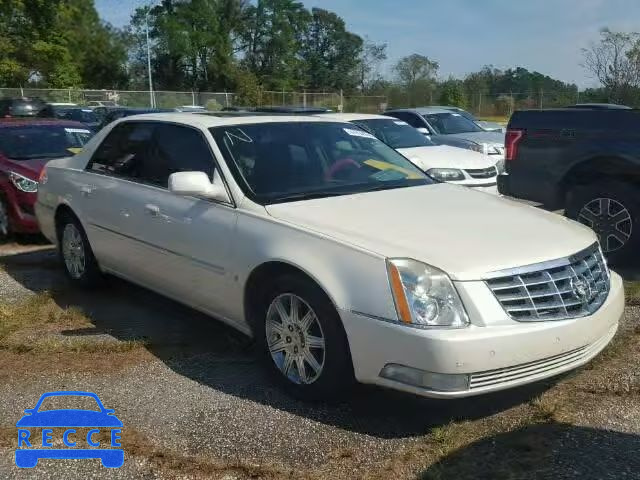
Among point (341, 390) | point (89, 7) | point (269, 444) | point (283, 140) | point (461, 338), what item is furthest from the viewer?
point (89, 7)

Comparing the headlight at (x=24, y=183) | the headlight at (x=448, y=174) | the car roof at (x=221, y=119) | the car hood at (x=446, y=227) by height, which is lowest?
the headlight at (x=24, y=183)

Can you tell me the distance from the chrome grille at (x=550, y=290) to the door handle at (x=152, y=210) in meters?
2.47

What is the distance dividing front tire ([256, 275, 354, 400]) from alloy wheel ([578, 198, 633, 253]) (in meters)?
3.85

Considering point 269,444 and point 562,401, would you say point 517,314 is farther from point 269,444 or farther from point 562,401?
point 269,444

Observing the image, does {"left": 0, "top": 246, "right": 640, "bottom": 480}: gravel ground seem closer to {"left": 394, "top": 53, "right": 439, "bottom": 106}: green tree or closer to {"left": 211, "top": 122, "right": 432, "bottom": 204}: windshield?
{"left": 211, "top": 122, "right": 432, "bottom": 204}: windshield

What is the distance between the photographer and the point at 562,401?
12.5 feet

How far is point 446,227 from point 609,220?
132 inches

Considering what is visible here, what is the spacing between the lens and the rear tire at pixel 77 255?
594 cm

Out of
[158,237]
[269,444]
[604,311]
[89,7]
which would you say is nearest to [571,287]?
[604,311]

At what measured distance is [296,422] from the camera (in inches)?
143

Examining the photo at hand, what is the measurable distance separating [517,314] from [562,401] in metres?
0.80

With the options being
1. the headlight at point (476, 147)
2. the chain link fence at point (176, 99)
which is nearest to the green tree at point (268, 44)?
the chain link fence at point (176, 99)

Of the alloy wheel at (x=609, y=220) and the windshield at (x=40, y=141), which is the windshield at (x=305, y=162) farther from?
the windshield at (x=40, y=141)

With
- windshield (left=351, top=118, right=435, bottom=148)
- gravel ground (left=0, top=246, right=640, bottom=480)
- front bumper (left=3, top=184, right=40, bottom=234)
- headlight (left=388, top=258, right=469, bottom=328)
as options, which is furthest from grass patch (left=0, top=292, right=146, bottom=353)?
windshield (left=351, top=118, right=435, bottom=148)
